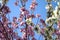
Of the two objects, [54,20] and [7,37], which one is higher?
[54,20]

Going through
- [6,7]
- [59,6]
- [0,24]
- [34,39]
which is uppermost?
[59,6]

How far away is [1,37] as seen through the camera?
33.8 feet

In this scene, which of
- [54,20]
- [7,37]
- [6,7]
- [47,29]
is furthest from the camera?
[6,7]

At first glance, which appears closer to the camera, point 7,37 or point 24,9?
point 7,37

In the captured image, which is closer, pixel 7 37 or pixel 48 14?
pixel 48 14

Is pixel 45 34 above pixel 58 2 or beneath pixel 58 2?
beneath

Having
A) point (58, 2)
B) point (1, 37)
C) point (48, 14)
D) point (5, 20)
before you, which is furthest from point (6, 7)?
point (58, 2)

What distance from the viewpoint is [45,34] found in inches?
323

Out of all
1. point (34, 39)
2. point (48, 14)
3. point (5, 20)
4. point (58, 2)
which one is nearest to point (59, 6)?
point (58, 2)

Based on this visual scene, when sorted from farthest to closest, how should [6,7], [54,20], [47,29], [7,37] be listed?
[6,7]
[7,37]
[47,29]
[54,20]

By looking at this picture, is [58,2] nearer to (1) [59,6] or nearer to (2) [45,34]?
(1) [59,6]

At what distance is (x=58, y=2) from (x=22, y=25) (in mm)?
3456

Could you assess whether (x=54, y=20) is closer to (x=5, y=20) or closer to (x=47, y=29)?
(x=47, y=29)

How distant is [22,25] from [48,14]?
8.07 ft
